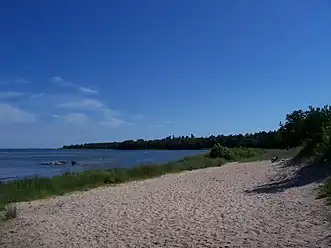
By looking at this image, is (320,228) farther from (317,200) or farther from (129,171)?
(129,171)

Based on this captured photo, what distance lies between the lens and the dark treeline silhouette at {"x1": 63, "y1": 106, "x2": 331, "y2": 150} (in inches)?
1189

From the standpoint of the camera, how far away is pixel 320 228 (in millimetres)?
7730

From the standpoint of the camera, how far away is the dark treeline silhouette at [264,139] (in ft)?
99.1

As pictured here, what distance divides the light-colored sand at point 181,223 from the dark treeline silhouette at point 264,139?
54.0 feet

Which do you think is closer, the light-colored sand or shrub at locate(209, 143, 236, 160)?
the light-colored sand

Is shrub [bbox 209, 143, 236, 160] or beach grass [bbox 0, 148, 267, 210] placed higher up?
shrub [bbox 209, 143, 236, 160]

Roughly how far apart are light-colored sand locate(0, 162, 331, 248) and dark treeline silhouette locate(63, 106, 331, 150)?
54.0ft

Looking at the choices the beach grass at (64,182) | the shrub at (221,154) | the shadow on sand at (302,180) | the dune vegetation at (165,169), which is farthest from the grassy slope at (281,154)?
the shadow on sand at (302,180)

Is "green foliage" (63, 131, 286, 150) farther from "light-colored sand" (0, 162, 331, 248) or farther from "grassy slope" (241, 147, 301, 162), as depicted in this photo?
"light-colored sand" (0, 162, 331, 248)

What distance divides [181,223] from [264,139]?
78374 mm

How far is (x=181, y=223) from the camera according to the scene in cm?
940

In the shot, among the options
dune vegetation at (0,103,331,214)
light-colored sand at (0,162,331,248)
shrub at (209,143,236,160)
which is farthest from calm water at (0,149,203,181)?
light-colored sand at (0,162,331,248)

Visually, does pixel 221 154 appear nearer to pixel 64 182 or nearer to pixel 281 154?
pixel 281 154

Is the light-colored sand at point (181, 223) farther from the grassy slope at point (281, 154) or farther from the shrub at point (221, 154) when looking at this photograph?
the shrub at point (221, 154)
